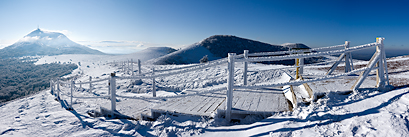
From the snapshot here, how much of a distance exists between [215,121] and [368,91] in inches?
113

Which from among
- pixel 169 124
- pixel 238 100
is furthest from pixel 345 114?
pixel 169 124

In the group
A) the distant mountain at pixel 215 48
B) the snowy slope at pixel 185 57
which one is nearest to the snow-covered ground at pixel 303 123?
the snowy slope at pixel 185 57

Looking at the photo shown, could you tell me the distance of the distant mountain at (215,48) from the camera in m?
39.8

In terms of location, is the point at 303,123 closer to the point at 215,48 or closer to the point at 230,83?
the point at 230,83

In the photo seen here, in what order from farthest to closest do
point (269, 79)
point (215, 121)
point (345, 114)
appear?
1. point (269, 79)
2. point (215, 121)
3. point (345, 114)

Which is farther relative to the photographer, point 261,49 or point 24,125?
point 261,49

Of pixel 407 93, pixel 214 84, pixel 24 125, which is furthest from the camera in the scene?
pixel 214 84

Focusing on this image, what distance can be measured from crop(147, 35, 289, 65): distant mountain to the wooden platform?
3155 cm

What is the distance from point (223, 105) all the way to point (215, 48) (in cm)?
4669

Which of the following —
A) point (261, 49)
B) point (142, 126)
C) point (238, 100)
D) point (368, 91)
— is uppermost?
point (261, 49)

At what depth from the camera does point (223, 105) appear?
3639 millimetres

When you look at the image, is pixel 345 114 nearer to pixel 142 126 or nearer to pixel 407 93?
pixel 407 93

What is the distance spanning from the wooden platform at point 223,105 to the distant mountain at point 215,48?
31.5 m

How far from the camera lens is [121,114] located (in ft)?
13.1
